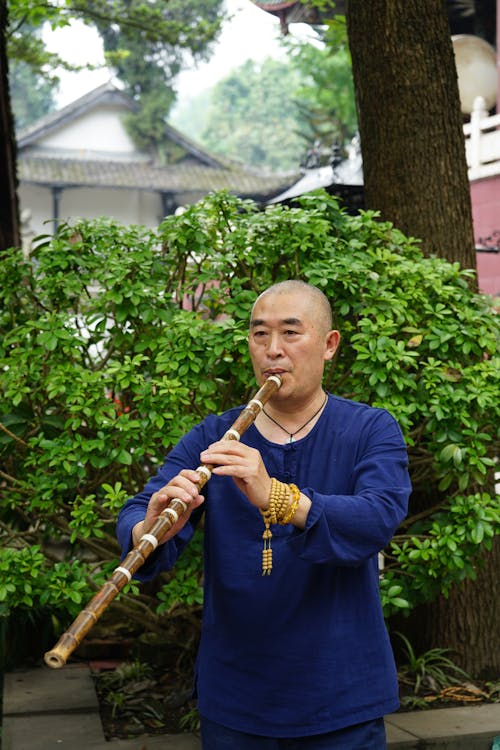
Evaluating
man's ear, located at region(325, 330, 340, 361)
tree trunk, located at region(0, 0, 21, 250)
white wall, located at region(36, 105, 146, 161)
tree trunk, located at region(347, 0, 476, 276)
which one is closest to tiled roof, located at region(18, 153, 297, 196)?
white wall, located at region(36, 105, 146, 161)

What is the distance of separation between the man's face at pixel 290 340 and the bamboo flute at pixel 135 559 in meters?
0.04

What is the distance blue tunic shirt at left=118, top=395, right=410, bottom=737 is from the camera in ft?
8.00

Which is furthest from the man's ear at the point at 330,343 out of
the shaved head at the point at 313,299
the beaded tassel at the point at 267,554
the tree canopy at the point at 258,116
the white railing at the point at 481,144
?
the tree canopy at the point at 258,116

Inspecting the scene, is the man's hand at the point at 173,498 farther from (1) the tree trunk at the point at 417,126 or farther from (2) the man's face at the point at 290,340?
(1) the tree trunk at the point at 417,126

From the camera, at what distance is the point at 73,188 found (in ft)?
104

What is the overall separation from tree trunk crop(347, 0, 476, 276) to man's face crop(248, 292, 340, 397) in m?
2.53

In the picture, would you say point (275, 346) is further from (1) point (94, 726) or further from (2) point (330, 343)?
(1) point (94, 726)

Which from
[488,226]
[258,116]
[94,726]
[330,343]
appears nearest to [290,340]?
[330,343]

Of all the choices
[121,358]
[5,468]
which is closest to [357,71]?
[121,358]

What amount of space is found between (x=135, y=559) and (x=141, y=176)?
101 ft

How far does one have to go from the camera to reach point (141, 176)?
32250 millimetres

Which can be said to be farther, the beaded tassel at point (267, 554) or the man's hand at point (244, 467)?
the beaded tassel at point (267, 554)

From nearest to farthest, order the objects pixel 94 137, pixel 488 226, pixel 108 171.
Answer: pixel 488 226, pixel 108 171, pixel 94 137

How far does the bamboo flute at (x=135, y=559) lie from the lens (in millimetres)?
1985
